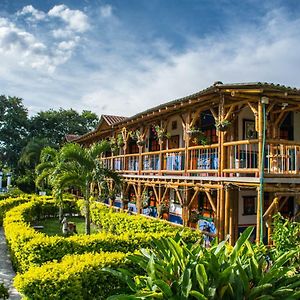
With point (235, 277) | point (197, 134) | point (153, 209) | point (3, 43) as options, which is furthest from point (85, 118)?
point (235, 277)

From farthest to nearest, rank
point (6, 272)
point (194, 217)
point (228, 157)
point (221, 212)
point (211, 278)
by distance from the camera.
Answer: point (194, 217) → point (228, 157) → point (221, 212) → point (6, 272) → point (211, 278)

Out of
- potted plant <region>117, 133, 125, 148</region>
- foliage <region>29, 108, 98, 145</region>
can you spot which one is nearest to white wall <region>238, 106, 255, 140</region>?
potted plant <region>117, 133, 125, 148</region>

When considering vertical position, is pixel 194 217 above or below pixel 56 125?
below

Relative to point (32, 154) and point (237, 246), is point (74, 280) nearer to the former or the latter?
point (237, 246)

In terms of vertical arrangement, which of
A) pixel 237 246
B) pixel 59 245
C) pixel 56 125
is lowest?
pixel 59 245

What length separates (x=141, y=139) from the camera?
1770 cm

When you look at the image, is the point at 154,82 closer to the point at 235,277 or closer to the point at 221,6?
the point at 221,6

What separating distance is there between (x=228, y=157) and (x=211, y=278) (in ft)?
22.4

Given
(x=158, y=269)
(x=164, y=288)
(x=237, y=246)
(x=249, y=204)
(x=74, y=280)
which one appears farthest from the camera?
(x=249, y=204)

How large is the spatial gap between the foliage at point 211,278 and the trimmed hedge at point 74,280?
1.32 metres

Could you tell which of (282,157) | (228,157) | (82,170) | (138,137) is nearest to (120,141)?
(138,137)

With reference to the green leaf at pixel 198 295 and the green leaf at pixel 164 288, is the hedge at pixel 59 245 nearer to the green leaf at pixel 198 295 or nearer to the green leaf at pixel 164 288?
the green leaf at pixel 164 288

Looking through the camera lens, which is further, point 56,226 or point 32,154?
point 32,154

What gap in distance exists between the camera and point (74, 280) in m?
6.82
